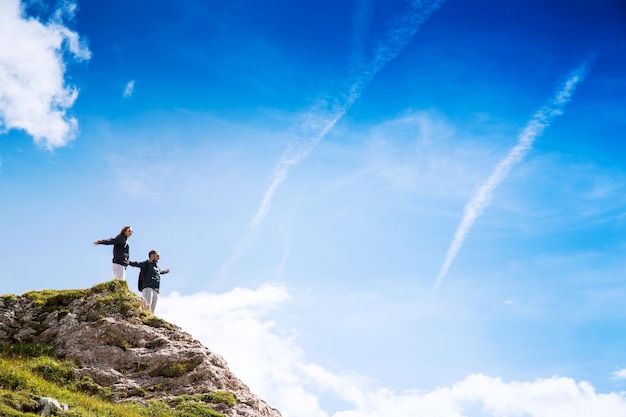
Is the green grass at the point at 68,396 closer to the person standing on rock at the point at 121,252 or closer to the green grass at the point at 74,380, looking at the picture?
the green grass at the point at 74,380

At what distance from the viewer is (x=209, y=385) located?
862 inches

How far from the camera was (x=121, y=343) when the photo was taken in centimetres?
2264

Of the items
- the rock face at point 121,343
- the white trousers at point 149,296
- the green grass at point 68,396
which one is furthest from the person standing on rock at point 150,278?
the green grass at point 68,396

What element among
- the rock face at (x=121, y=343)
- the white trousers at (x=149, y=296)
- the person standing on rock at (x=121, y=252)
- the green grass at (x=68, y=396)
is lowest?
the green grass at (x=68, y=396)

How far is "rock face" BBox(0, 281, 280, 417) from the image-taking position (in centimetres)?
2120

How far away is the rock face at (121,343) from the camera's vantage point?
69.6ft

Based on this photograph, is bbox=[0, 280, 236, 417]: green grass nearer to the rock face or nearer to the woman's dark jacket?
the rock face

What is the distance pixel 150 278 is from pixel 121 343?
4.84 meters

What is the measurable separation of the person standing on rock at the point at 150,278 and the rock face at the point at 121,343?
1576 mm

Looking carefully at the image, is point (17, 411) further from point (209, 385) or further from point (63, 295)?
point (63, 295)

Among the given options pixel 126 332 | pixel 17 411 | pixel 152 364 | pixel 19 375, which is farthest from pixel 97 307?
pixel 17 411

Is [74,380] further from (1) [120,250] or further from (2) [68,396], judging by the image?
(1) [120,250]

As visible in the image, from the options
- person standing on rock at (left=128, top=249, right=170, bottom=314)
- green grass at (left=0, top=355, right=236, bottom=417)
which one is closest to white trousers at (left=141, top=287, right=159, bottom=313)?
person standing on rock at (left=128, top=249, right=170, bottom=314)

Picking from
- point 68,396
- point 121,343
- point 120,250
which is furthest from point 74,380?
point 120,250
